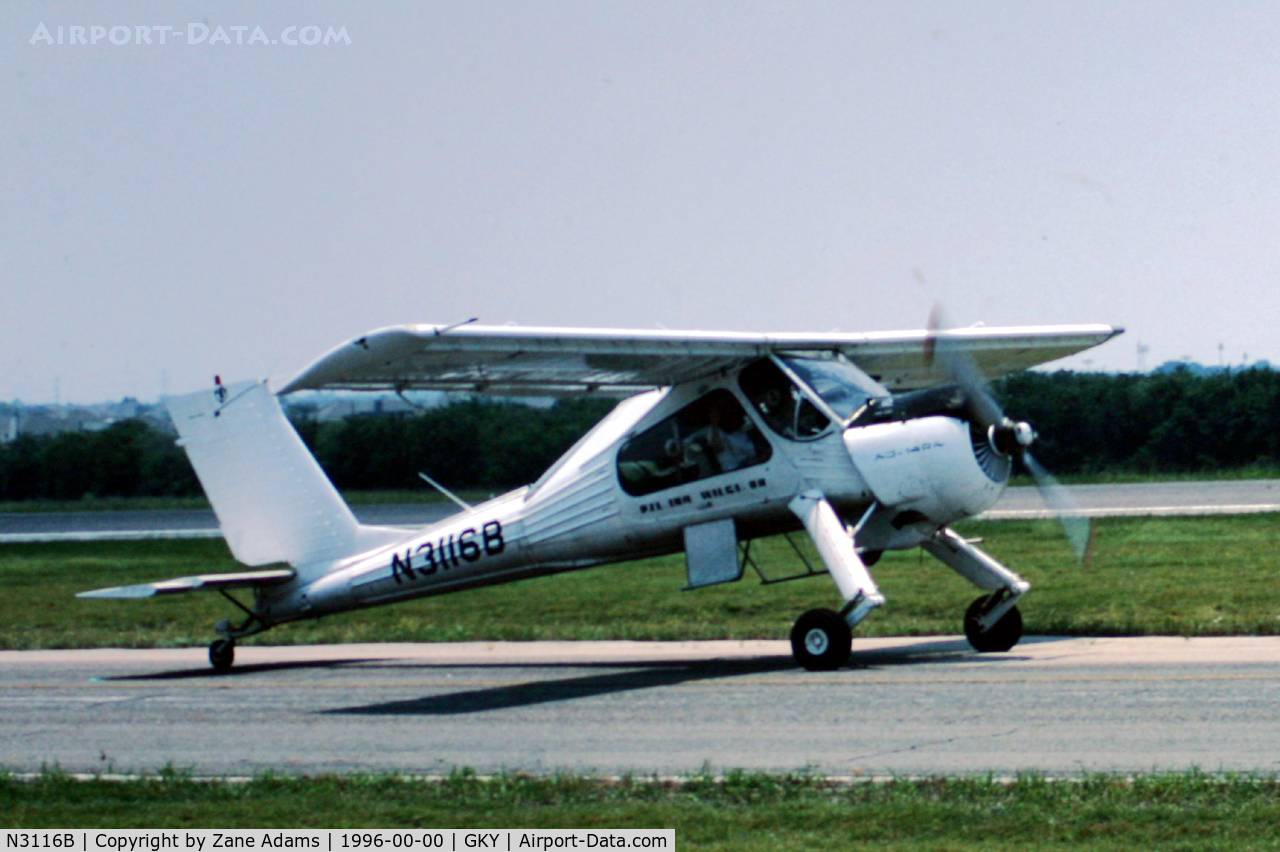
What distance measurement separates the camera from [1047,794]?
791 centimetres

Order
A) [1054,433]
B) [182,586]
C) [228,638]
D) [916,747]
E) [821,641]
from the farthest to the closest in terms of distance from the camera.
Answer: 1. [1054,433]
2. [228,638]
3. [182,586]
4. [821,641]
5. [916,747]

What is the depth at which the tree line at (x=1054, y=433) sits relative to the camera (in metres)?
39.5

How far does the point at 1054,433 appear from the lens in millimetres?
38812

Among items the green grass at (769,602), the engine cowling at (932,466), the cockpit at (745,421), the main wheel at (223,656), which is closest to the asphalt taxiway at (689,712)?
the main wheel at (223,656)

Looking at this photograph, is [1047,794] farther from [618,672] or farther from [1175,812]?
[618,672]

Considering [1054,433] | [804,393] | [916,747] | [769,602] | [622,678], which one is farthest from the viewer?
[1054,433]

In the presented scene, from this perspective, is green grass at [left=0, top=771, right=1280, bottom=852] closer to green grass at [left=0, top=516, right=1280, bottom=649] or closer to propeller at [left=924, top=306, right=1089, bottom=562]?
propeller at [left=924, top=306, right=1089, bottom=562]

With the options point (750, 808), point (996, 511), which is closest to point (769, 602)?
point (750, 808)

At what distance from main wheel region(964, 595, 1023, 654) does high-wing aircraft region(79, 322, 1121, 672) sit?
0.07 feet

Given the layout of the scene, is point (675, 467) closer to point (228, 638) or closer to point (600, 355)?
point (600, 355)

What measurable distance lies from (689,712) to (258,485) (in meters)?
7.41

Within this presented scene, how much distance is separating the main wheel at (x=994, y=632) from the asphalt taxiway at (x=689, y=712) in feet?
0.78

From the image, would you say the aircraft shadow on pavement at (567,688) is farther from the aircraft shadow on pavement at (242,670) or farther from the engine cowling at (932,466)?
the aircraft shadow on pavement at (242,670)

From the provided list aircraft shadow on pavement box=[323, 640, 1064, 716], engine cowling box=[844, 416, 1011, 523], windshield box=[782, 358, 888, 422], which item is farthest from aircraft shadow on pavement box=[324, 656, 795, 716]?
windshield box=[782, 358, 888, 422]
